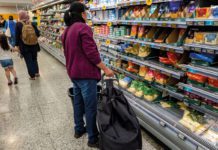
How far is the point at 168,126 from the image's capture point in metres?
2.11

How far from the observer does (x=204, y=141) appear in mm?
1745

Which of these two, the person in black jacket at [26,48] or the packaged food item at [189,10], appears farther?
the person in black jacket at [26,48]

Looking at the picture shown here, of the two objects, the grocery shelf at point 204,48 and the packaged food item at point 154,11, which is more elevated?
the packaged food item at point 154,11

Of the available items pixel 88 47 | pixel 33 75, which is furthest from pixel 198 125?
pixel 33 75

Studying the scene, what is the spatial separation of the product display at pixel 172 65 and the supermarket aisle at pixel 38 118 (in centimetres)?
47

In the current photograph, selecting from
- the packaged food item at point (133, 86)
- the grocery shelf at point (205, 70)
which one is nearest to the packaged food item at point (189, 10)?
the grocery shelf at point (205, 70)

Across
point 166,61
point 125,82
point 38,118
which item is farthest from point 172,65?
point 38,118

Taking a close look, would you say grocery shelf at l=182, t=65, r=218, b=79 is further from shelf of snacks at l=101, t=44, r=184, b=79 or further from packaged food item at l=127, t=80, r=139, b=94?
packaged food item at l=127, t=80, r=139, b=94

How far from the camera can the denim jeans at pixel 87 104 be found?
2141mm

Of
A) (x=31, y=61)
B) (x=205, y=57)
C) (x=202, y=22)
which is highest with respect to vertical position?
(x=202, y=22)

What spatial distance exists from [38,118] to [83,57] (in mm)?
1576

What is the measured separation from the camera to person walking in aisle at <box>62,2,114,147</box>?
6.43ft

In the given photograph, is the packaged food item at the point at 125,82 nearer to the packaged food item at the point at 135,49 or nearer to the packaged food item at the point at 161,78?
the packaged food item at the point at 135,49

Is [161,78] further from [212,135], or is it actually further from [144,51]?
[212,135]
